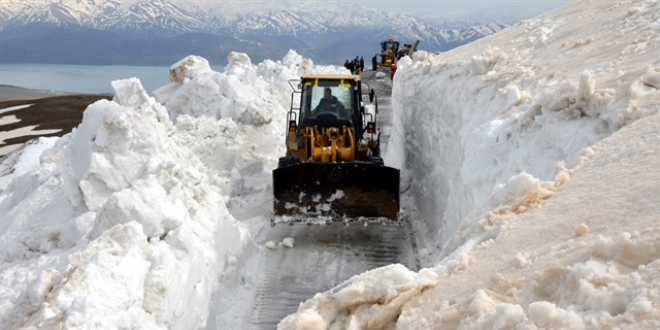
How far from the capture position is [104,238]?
5809 mm

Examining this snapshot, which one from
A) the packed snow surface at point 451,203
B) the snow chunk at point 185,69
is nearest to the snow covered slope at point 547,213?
the packed snow surface at point 451,203

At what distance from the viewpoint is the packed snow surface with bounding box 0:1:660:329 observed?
9.82ft

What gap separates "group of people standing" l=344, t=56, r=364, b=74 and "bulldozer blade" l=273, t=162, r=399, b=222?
79.4 feet

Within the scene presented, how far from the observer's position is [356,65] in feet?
115

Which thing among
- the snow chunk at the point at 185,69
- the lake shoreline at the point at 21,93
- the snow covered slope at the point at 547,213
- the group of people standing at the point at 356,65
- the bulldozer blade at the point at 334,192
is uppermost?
the snow covered slope at the point at 547,213

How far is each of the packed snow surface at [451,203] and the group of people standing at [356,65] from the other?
19.4m

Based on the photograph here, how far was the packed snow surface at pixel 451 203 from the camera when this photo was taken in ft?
9.82

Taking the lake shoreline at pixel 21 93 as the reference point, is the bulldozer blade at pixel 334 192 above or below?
above

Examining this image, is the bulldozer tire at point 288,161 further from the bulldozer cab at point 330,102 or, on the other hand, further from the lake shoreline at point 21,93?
the lake shoreline at point 21,93

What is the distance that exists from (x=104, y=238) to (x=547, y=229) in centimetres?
404

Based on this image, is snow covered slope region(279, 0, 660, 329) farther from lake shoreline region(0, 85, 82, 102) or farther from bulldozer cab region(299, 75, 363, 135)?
lake shoreline region(0, 85, 82, 102)

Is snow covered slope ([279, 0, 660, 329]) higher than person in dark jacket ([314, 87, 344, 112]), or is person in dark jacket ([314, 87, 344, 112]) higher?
snow covered slope ([279, 0, 660, 329])

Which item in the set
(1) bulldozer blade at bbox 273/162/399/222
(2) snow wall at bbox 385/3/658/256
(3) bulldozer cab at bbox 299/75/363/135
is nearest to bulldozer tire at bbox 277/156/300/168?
(3) bulldozer cab at bbox 299/75/363/135

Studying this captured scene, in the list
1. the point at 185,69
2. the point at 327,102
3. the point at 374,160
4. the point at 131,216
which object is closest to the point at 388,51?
the point at 185,69
